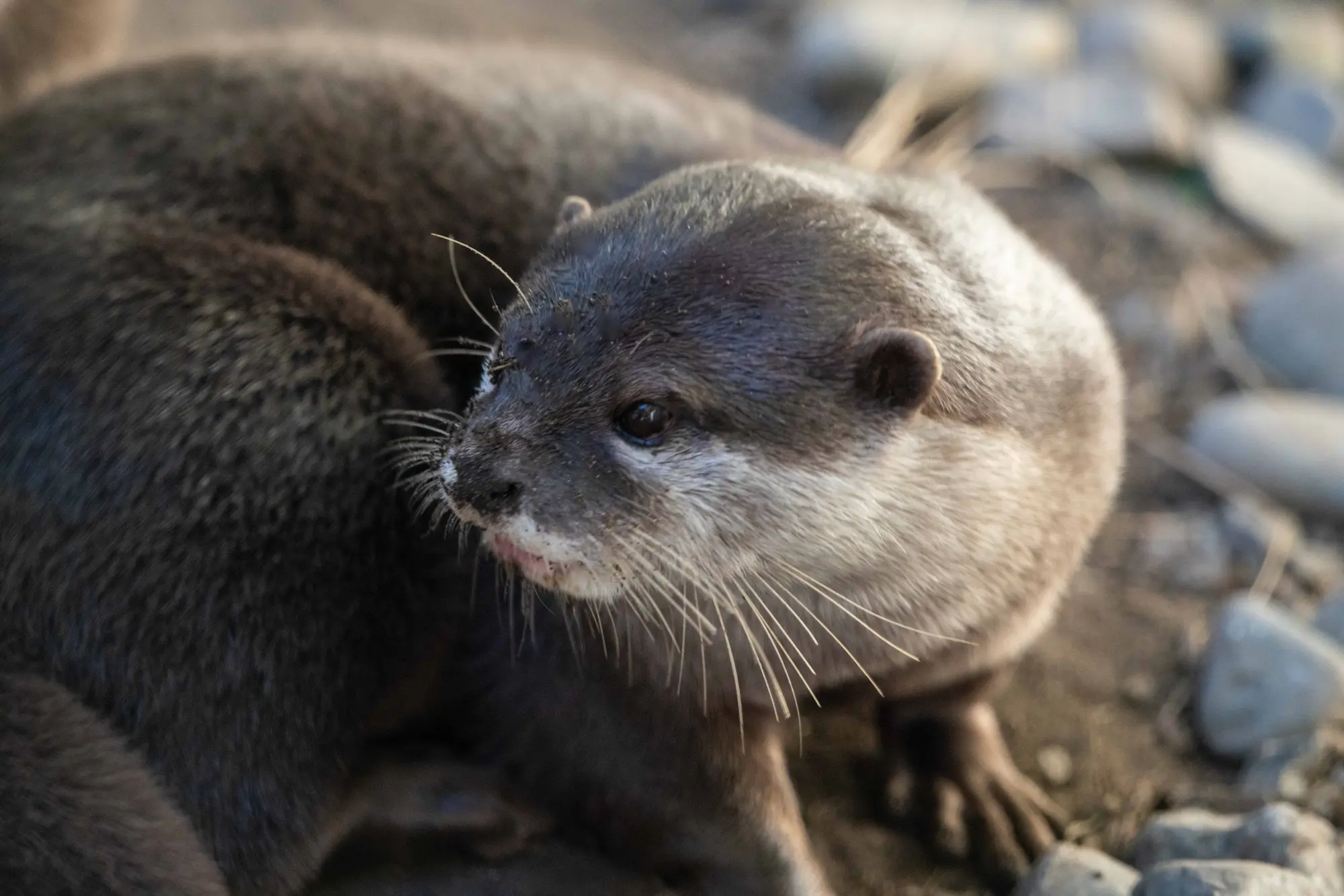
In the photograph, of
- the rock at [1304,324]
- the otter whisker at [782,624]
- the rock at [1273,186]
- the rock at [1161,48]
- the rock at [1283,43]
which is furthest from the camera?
the rock at [1283,43]

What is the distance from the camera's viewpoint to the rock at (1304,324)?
3133mm

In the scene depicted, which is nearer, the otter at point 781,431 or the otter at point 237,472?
the otter at point 781,431

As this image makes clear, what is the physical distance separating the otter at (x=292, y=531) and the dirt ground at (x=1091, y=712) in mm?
121

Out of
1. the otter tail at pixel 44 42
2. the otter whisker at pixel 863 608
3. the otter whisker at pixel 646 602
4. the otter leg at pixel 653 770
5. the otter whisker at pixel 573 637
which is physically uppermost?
the otter tail at pixel 44 42

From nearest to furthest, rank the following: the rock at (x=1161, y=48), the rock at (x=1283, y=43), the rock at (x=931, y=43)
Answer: the rock at (x=931, y=43) → the rock at (x=1161, y=48) → the rock at (x=1283, y=43)

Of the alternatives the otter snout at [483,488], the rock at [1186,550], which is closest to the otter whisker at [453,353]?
the otter snout at [483,488]

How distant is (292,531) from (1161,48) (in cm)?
377

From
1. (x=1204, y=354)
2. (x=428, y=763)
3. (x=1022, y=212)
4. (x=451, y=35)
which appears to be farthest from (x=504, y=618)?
(x=451, y=35)

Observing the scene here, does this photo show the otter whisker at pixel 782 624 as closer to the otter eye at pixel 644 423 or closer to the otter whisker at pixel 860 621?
the otter whisker at pixel 860 621

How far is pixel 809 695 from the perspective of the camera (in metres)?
1.79

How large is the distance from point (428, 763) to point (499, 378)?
72 cm

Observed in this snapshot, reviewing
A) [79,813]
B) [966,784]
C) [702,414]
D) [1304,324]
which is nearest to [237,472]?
[79,813]

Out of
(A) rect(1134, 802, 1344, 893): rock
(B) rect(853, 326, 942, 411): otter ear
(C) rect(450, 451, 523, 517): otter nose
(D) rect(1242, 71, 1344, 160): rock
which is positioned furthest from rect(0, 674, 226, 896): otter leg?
(D) rect(1242, 71, 1344, 160): rock

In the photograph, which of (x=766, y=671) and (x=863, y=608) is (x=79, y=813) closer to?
(x=766, y=671)
